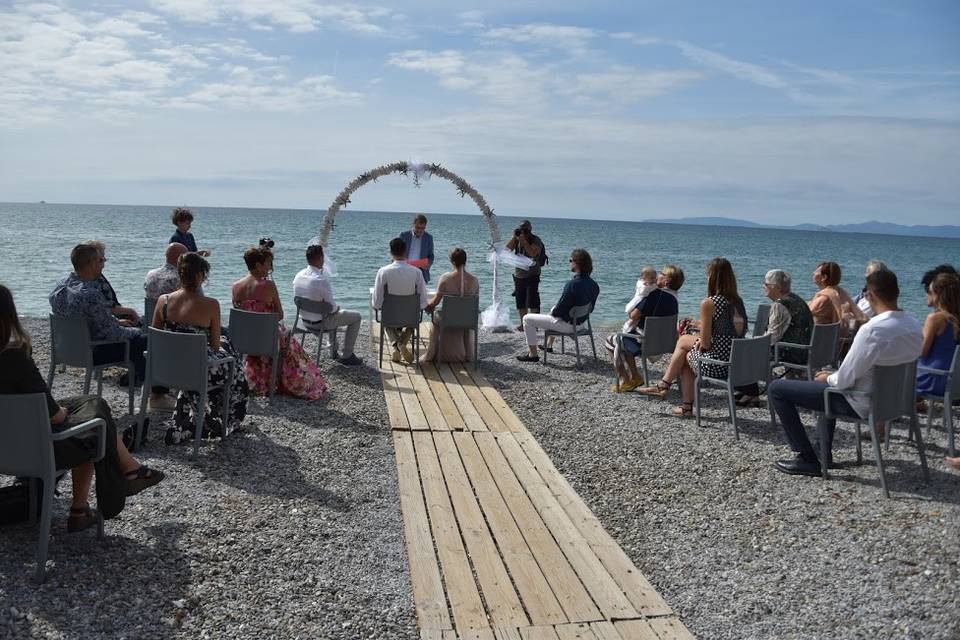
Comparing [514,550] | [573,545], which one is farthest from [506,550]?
[573,545]

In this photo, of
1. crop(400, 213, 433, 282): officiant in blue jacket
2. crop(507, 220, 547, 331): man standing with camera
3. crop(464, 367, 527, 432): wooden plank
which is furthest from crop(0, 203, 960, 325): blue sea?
crop(464, 367, 527, 432): wooden plank

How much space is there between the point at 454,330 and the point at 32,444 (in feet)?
18.6

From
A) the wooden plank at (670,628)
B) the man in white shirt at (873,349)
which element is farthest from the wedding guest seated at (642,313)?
the wooden plank at (670,628)

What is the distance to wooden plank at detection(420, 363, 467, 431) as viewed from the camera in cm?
607

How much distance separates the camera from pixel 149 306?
6.75 meters

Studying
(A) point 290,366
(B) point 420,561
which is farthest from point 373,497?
(A) point 290,366

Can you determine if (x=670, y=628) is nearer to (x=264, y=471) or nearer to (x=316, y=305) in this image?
(x=264, y=471)

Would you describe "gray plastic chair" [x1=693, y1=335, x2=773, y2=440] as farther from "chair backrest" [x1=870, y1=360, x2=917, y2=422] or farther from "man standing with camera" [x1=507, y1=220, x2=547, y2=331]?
"man standing with camera" [x1=507, y1=220, x2=547, y2=331]

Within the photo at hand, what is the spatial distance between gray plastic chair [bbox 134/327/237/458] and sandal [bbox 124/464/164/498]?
0.80 m

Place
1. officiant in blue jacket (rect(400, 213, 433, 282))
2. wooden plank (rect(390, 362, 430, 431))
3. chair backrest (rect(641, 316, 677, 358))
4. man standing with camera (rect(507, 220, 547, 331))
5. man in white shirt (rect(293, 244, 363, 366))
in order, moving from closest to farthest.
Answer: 1. wooden plank (rect(390, 362, 430, 431))
2. chair backrest (rect(641, 316, 677, 358))
3. man in white shirt (rect(293, 244, 363, 366))
4. officiant in blue jacket (rect(400, 213, 433, 282))
5. man standing with camera (rect(507, 220, 547, 331))

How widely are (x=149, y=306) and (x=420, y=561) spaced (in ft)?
13.8

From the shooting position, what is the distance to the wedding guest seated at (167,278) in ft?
21.9

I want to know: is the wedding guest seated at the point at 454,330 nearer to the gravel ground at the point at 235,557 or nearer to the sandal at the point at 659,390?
the sandal at the point at 659,390

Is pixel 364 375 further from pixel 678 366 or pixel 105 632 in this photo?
pixel 105 632
